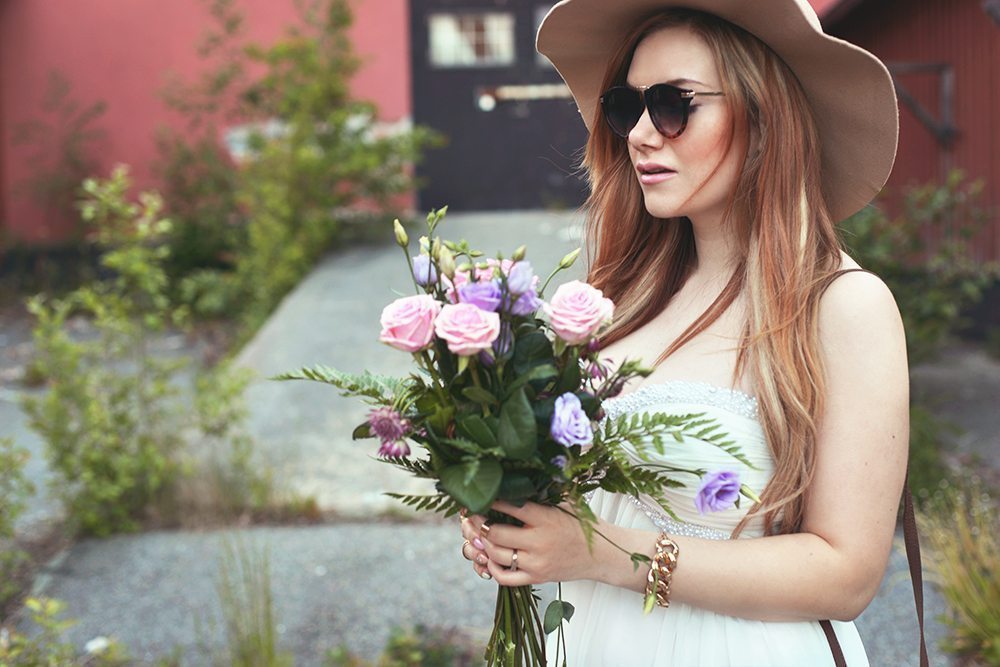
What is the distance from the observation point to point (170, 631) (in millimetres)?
4051

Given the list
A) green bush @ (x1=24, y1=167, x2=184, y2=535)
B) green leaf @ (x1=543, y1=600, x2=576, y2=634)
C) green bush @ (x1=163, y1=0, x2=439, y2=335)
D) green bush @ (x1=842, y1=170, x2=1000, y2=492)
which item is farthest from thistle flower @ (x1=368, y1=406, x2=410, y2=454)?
green bush @ (x1=163, y1=0, x2=439, y2=335)

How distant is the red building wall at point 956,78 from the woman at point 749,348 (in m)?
6.92

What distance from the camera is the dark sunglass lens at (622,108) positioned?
74.3 inches

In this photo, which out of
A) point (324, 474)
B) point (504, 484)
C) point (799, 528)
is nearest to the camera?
point (504, 484)

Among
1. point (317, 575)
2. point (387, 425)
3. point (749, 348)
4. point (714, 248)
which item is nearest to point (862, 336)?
point (749, 348)

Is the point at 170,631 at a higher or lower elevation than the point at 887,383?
lower

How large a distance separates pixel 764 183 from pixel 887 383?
419 millimetres

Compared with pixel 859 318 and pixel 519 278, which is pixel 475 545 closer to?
pixel 519 278

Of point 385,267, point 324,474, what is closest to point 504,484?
point 324,474

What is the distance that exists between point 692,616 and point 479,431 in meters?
0.59

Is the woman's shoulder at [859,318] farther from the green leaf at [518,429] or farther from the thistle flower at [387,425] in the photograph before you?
the thistle flower at [387,425]

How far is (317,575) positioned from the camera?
175 inches

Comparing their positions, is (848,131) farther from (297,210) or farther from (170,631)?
(297,210)

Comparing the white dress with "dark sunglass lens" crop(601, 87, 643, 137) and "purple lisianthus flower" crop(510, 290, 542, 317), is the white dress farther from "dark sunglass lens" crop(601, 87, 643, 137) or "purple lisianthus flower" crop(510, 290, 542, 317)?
"dark sunglass lens" crop(601, 87, 643, 137)
